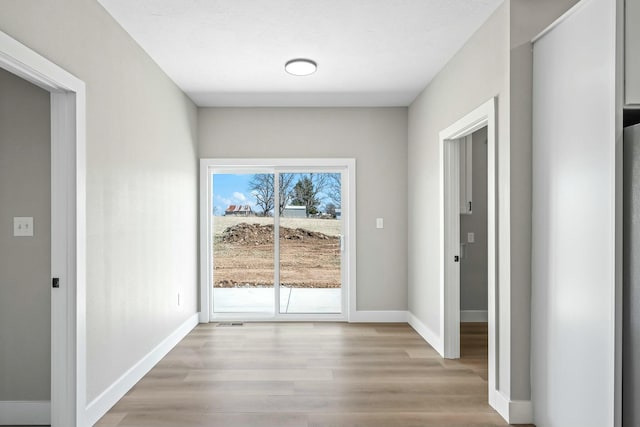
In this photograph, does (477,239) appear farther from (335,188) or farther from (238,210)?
(238,210)

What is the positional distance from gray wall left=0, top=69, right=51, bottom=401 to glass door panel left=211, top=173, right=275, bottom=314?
2.83 metres

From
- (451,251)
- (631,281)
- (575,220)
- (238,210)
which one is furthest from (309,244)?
(631,281)

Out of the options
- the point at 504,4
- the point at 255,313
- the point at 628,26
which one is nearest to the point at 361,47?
the point at 504,4

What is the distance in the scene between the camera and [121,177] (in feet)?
10.2

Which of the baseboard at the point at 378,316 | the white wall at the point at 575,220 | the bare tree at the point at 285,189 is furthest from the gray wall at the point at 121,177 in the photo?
the white wall at the point at 575,220

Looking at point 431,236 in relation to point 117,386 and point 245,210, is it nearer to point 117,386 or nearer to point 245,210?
point 245,210

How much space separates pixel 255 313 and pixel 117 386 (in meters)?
2.53

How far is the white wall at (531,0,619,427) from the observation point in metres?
2.02

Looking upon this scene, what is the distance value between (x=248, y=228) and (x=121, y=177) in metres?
2.46

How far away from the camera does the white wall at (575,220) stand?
2.02 meters

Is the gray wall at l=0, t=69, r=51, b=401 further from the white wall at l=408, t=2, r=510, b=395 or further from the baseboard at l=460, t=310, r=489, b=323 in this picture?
the baseboard at l=460, t=310, r=489, b=323

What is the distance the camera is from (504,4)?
2.75 m

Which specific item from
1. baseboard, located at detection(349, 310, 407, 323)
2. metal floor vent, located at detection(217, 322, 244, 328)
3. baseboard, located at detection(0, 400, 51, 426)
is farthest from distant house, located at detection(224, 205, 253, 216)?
baseboard, located at detection(0, 400, 51, 426)

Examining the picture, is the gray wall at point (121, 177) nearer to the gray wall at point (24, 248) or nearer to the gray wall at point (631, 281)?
the gray wall at point (24, 248)
